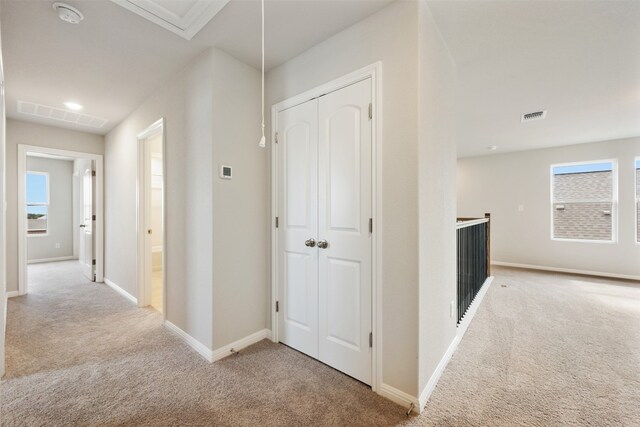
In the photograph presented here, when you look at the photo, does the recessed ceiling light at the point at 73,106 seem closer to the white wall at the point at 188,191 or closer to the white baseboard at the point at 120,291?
the white wall at the point at 188,191

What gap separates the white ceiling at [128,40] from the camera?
176 cm

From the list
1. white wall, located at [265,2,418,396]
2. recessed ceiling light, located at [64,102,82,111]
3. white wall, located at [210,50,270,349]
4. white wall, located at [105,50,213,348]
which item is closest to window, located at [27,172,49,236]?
recessed ceiling light, located at [64,102,82,111]

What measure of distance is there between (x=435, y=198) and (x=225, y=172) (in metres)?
1.63

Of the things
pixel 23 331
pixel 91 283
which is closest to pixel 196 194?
pixel 23 331

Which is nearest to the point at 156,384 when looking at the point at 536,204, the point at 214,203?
the point at 214,203

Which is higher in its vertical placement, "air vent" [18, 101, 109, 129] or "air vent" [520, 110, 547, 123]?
"air vent" [520, 110, 547, 123]

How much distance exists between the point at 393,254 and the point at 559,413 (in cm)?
134

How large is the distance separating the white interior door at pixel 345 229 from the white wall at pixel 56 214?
25.1 feet

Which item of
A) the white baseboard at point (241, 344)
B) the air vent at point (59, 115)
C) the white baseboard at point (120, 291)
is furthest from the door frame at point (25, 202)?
the white baseboard at point (241, 344)

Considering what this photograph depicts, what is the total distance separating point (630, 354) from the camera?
2.22m

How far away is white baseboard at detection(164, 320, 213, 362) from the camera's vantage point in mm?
2146

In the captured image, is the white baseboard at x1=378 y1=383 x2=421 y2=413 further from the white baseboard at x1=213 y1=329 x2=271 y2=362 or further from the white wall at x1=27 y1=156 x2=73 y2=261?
the white wall at x1=27 y1=156 x2=73 y2=261

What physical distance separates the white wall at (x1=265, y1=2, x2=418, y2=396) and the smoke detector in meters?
1.91

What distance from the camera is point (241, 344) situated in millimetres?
2309
